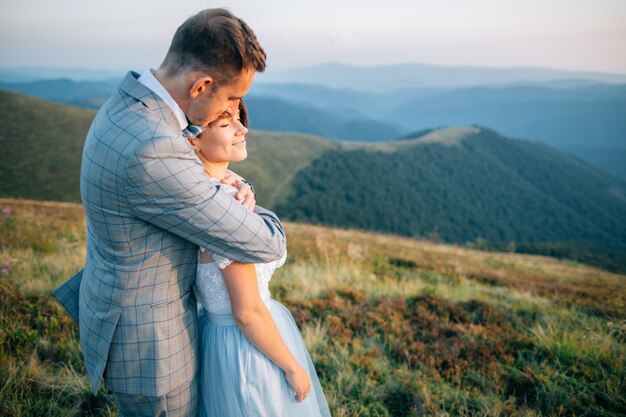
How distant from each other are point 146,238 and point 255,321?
61cm

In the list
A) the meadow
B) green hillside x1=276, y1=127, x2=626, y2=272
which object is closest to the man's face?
the meadow

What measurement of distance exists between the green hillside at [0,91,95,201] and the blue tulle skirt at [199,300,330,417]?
7287 centimetres

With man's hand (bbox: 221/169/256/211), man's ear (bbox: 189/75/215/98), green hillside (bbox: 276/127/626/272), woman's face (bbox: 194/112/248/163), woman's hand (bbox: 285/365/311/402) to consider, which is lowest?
green hillside (bbox: 276/127/626/272)

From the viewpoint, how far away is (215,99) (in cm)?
147

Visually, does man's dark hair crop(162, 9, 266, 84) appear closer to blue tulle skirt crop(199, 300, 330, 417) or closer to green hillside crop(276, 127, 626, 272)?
blue tulle skirt crop(199, 300, 330, 417)

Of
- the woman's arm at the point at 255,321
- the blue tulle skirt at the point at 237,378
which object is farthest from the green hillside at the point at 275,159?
the woman's arm at the point at 255,321

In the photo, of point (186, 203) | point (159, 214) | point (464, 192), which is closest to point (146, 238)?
point (159, 214)

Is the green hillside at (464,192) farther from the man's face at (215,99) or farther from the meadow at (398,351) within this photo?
the man's face at (215,99)

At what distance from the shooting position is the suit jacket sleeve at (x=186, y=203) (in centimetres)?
128

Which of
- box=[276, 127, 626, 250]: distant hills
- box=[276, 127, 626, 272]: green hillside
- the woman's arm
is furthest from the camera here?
box=[276, 127, 626, 250]: distant hills

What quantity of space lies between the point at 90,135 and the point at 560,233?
150 m

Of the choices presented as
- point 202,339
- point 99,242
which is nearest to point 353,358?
point 202,339

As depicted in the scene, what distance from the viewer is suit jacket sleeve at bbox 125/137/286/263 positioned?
128 centimetres

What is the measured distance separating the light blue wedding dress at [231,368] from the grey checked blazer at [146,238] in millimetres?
94
